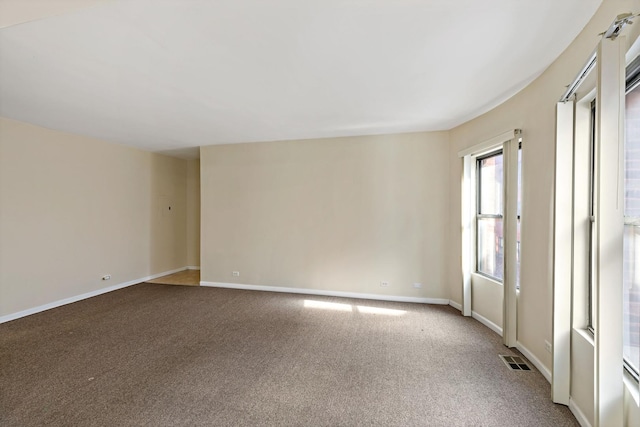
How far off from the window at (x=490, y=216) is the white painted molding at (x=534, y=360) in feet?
2.74

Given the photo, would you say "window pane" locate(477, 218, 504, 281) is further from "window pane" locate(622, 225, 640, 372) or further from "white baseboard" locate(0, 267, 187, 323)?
"white baseboard" locate(0, 267, 187, 323)

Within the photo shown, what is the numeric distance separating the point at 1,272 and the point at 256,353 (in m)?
3.79

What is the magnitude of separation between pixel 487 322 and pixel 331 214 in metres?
2.79

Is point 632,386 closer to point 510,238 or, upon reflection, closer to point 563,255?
point 563,255

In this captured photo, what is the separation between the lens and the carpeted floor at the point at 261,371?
199cm

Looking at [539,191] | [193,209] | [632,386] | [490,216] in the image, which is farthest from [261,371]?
[193,209]

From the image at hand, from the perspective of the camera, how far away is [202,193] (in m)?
5.53

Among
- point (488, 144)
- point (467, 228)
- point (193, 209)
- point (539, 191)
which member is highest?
point (488, 144)

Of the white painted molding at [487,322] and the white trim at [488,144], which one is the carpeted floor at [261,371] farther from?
the white trim at [488,144]

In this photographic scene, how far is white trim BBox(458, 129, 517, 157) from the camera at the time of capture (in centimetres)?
295

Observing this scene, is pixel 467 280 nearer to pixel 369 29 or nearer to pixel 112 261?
pixel 369 29

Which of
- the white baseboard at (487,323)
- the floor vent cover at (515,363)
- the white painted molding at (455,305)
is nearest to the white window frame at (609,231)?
the floor vent cover at (515,363)

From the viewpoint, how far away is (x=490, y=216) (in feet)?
12.0

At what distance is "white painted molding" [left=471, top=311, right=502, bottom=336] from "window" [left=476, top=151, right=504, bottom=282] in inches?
22.5
